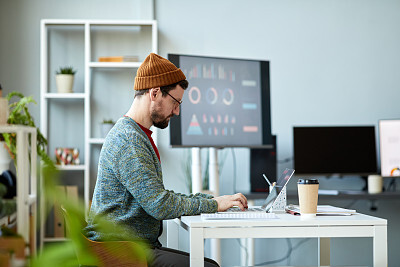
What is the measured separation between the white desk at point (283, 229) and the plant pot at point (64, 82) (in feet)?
8.00

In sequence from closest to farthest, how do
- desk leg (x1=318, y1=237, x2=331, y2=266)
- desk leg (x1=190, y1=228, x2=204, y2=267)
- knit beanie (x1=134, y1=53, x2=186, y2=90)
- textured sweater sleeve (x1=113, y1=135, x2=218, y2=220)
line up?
desk leg (x1=190, y1=228, x2=204, y2=267) < textured sweater sleeve (x1=113, y1=135, x2=218, y2=220) < knit beanie (x1=134, y1=53, x2=186, y2=90) < desk leg (x1=318, y1=237, x2=331, y2=266)

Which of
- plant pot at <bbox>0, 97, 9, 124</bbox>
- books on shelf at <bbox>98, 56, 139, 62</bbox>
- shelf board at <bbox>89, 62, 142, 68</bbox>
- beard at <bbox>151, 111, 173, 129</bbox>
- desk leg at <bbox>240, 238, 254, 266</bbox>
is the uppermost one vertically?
books on shelf at <bbox>98, 56, 139, 62</bbox>

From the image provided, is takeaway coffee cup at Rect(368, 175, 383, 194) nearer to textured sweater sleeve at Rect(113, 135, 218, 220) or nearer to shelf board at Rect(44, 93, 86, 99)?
shelf board at Rect(44, 93, 86, 99)

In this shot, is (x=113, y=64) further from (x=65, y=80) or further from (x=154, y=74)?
(x=154, y=74)

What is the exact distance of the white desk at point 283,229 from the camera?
159 centimetres

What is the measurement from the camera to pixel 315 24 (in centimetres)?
421

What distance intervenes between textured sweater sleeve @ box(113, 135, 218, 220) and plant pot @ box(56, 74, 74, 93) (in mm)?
2201

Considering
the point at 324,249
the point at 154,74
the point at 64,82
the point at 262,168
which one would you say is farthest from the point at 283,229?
the point at 64,82

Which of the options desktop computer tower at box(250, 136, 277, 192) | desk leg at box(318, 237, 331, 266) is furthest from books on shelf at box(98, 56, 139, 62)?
desk leg at box(318, 237, 331, 266)

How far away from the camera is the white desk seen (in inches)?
62.6

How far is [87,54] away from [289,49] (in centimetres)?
162

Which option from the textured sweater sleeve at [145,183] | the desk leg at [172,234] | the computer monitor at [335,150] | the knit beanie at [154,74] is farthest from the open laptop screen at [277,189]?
the computer monitor at [335,150]

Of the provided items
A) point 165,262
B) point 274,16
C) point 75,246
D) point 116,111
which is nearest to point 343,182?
point 274,16

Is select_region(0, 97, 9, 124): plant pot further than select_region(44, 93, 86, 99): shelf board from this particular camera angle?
No
